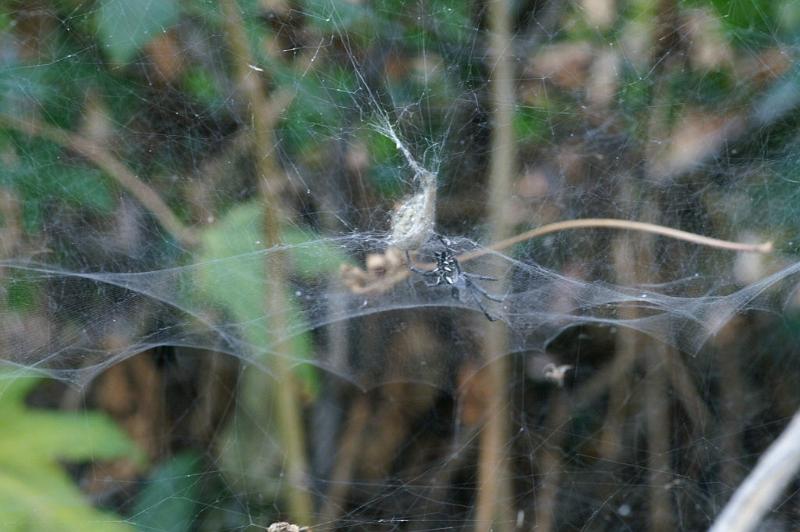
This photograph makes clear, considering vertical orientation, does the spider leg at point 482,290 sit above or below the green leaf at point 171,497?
above

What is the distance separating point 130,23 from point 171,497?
53.5 inches

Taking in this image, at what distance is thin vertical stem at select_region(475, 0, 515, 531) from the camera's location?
223 centimetres

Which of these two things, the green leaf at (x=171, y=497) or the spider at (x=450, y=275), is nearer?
the spider at (x=450, y=275)

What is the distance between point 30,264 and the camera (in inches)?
82.6

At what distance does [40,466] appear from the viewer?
7.12 ft

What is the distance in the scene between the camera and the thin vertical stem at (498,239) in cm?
223

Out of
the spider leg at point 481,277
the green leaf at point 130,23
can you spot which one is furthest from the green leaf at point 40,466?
the spider leg at point 481,277

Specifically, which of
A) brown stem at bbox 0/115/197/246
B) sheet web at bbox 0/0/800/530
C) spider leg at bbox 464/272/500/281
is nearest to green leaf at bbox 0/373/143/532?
sheet web at bbox 0/0/800/530

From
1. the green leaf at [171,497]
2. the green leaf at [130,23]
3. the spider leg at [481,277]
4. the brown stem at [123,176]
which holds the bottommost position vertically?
the green leaf at [171,497]

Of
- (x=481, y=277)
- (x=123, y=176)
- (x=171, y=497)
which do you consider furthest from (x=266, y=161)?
(x=171, y=497)

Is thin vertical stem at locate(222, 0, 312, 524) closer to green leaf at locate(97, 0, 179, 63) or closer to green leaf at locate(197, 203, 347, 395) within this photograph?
green leaf at locate(197, 203, 347, 395)

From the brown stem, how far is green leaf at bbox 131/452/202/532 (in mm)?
746

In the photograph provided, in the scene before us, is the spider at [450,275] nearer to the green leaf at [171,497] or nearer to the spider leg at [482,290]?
the spider leg at [482,290]

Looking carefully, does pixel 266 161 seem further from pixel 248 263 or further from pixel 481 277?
pixel 481 277
